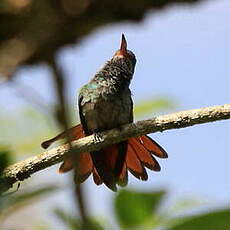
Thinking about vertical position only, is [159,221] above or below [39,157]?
below

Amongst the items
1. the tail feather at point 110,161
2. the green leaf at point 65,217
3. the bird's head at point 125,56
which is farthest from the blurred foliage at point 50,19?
the bird's head at point 125,56

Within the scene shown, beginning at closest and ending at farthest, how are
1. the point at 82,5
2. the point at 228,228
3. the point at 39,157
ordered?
the point at 228,228 < the point at 82,5 < the point at 39,157

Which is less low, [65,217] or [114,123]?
[114,123]

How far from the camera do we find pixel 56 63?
0.91 m

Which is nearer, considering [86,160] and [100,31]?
[100,31]

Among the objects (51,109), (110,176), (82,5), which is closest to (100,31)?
(82,5)

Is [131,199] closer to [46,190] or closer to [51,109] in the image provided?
[46,190]

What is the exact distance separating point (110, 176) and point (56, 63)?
318cm

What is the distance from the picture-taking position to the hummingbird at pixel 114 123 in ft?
13.1

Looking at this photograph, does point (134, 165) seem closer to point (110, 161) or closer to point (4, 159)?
point (110, 161)

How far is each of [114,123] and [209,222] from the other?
9.31 ft

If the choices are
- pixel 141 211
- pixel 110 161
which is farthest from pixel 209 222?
pixel 110 161

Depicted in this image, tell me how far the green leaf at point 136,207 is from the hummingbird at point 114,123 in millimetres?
2128

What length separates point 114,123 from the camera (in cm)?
410
